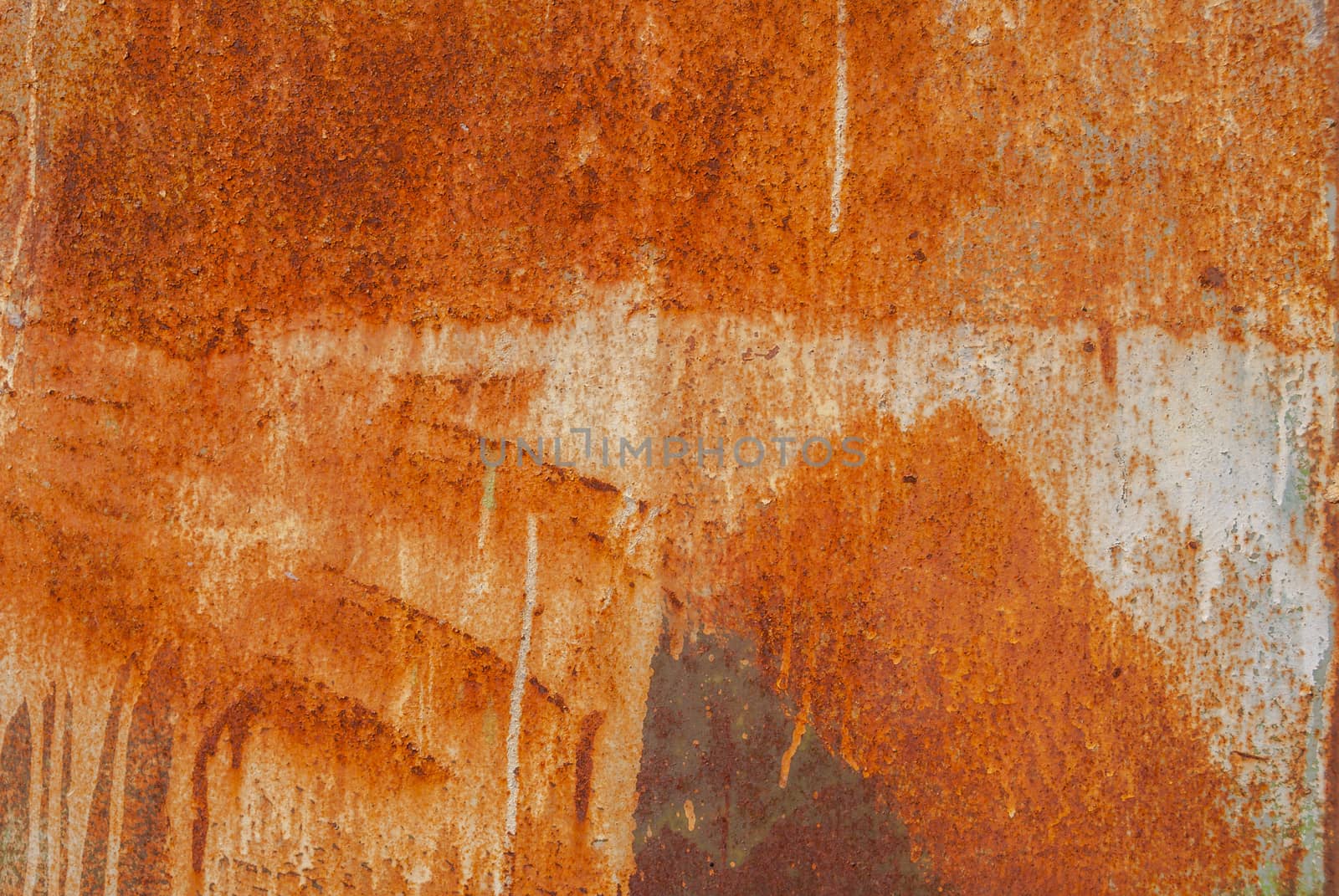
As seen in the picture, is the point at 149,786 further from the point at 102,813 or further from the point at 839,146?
the point at 839,146

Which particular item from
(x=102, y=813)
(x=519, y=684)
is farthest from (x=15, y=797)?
(x=519, y=684)

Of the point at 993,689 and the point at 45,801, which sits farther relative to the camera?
the point at 45,801

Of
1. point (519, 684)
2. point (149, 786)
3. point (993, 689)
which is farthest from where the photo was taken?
point (149, 786)

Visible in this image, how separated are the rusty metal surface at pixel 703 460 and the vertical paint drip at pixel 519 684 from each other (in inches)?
0.7

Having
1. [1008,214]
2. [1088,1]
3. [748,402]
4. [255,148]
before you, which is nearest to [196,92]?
[255,148]

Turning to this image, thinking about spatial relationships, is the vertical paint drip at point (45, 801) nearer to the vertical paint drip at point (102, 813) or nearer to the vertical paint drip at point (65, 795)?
the vertical paint drip at point (65, 795)

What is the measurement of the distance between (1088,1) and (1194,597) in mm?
2138

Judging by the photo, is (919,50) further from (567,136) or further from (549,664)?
(549,664)

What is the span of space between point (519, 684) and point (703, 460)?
107 cm

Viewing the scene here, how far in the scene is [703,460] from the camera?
9.25ft

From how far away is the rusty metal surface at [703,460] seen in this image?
8.93ft

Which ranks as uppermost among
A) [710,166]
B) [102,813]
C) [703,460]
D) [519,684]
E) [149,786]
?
[710,166]

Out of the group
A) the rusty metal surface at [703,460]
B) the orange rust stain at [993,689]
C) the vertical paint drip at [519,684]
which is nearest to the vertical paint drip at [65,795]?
the rusty metal surface at [703,460]

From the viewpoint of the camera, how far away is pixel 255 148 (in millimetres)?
2977
